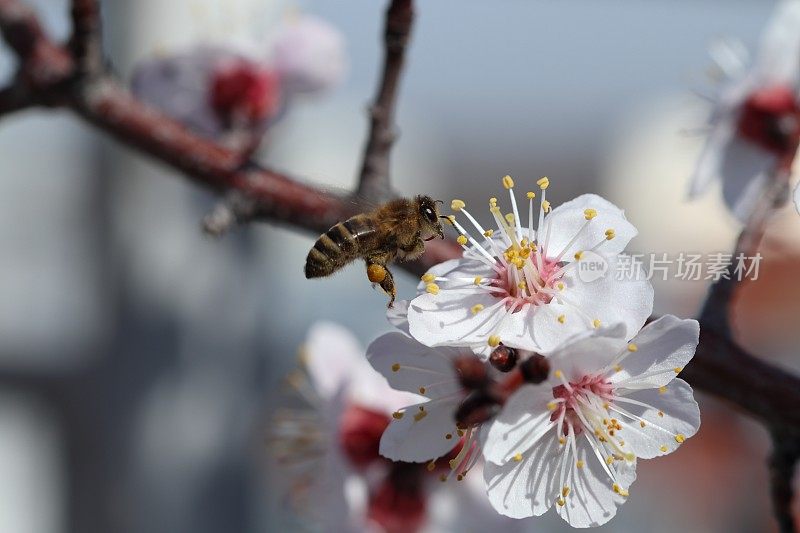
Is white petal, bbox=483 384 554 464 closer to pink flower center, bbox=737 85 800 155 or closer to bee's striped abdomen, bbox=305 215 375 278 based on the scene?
bee's striped abdomen, bbox=305 215 375 278

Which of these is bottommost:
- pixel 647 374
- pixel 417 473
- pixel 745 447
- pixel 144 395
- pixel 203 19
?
pixel 745 447

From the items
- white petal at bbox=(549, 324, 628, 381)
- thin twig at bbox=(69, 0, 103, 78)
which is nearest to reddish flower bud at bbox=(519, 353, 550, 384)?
white petal at bbox=(549, 324, 628, 381)

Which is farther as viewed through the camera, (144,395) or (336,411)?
(144,395)

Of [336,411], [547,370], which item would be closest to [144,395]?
[336,411]

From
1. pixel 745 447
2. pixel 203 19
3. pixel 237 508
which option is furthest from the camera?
pixel 745 447

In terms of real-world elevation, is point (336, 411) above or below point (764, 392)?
below

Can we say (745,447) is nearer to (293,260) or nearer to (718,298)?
(293,260)

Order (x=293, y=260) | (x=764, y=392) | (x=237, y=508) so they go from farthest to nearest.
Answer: (x=293, y=260), (x=237, y=508), (x=764, y=392)
